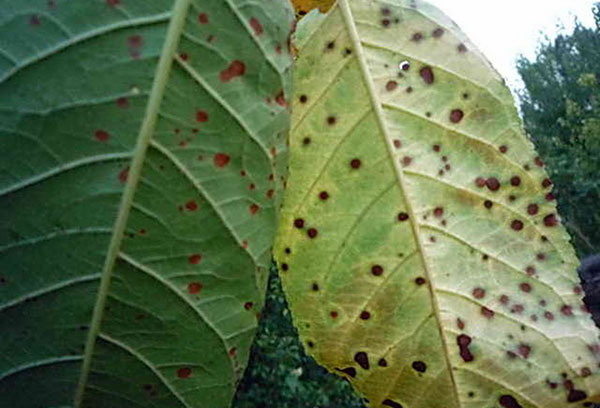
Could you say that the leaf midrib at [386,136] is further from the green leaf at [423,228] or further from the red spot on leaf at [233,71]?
the red spot on leaf at [233,71]

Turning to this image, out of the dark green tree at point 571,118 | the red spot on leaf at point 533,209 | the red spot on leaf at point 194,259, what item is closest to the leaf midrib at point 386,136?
the red spot on leaf at point 533,209

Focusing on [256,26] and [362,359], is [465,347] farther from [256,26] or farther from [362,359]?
[256,26]

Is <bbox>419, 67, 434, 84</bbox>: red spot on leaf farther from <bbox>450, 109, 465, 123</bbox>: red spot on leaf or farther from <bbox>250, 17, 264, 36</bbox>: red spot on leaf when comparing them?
<bbox>250, 17, 264, 36</bbox>: red spot on leaf

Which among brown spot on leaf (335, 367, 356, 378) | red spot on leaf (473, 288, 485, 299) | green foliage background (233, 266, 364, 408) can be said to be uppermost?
green foliage background (233, 266, 364, 408)

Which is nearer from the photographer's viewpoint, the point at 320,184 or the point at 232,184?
the point at 232,184

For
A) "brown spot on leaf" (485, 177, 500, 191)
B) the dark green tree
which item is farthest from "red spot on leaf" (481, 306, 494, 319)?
the dark green tree

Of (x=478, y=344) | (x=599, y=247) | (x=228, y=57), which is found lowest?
(x=478, y=344)

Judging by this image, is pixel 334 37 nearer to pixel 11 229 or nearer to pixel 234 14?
pixel 234 14

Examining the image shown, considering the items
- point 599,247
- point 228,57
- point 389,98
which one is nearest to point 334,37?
point 389,98
